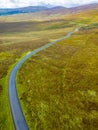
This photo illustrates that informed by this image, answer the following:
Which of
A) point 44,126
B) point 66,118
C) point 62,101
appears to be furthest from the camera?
point 62,101

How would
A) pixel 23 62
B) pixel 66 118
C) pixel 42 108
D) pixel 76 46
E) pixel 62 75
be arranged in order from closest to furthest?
pixel 66 118, pixel 42 108, pixel 62 75, pixel 23 62, pixel 76 46

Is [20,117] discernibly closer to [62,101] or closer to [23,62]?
[62,101]

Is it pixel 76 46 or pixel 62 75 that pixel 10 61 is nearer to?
pixel 62 75

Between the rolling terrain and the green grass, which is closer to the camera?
the rolling terrain

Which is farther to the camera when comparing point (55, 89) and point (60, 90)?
point (55, 89)

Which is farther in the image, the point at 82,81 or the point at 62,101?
the point at 82,81

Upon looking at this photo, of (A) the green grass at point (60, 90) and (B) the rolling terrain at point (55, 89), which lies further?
(A) the green grass at point (60, 90)

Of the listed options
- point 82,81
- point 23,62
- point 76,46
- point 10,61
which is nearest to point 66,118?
point 82,81
